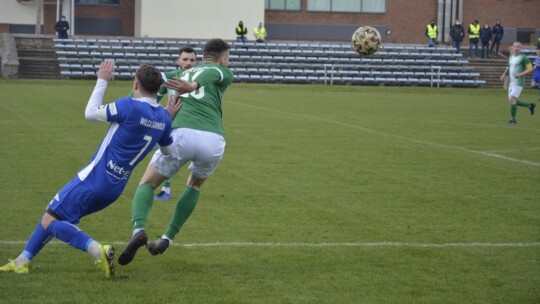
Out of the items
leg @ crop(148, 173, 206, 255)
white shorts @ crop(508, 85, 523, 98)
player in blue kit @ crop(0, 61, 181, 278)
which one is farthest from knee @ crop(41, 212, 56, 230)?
white shorts @ crop(508, 85, 523, 98)

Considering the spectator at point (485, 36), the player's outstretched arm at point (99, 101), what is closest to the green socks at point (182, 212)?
the player's outstretched arm at point (99, 101)

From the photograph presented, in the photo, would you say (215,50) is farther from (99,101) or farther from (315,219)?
(315,219)

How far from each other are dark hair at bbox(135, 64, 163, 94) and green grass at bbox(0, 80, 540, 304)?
155 cm

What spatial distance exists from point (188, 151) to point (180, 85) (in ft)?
2.24

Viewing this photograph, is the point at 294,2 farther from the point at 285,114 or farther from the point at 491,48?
the point at 285,114

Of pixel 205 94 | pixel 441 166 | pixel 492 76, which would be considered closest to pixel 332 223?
pixel 205 94

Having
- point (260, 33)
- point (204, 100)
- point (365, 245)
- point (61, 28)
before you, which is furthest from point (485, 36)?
point (204, 100)

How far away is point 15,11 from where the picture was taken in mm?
58156

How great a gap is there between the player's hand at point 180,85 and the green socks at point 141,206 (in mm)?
911

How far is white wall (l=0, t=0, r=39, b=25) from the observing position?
58.0 m

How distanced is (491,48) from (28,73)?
26.5 meters

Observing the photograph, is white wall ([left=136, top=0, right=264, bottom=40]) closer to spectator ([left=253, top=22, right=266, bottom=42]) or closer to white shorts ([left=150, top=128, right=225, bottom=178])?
spectator ([left=253, top=22, right=266, bottom=42])

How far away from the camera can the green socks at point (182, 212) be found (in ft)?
29.0

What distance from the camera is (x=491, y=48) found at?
55.8 meters
